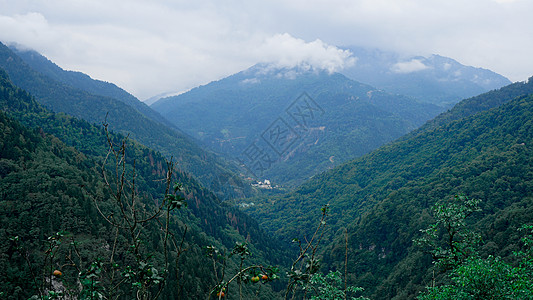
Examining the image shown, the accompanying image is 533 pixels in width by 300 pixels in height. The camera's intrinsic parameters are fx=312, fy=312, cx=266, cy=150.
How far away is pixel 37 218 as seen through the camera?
32188 millimetres

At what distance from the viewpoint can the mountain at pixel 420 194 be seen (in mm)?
46125

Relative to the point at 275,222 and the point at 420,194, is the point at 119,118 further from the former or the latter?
the point at 420,194

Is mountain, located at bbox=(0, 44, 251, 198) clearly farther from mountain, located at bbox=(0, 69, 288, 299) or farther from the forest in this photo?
mountain, located at bbox=(0, 69, 288, 299)

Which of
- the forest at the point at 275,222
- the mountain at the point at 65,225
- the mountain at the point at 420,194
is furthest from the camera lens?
the mountain at the point at 420,194

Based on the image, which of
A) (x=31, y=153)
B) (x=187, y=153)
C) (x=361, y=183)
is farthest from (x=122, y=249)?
(x=187, y=153)

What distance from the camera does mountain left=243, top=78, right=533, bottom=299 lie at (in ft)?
151

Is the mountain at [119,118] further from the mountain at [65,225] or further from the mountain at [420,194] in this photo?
the mountain at [65,225]

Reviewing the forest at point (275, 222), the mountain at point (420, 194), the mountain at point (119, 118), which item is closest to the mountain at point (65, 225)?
the forest at point (275, 222)

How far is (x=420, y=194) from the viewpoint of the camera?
65562 millimetres

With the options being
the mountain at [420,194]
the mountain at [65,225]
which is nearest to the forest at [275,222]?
the mountain at [65,225]

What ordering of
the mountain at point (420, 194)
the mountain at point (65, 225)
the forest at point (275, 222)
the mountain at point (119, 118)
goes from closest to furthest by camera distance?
the forest at point (275, 222)
the mountain at point (65, 225)
the mountain at point (420, 194)
the mountain at point (119, 118)

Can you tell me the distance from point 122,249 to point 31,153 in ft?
77.3

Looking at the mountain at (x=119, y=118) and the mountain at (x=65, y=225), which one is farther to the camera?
the mountain at (x=119, y=118)

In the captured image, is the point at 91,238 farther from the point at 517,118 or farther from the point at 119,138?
the point at 517,118
